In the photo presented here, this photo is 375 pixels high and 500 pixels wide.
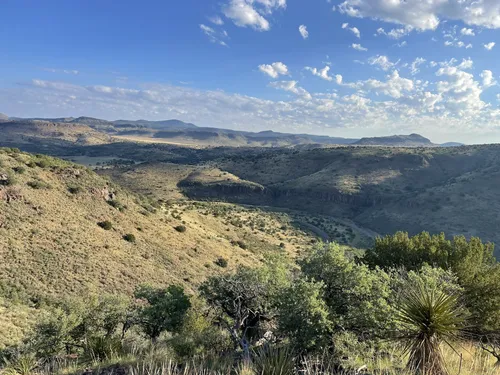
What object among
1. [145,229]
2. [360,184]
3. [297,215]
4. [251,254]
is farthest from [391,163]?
[145,229]

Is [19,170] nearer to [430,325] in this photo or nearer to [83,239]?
[83,239]

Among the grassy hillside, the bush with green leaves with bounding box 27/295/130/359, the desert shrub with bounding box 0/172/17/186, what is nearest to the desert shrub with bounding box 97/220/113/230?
the grassy hillside

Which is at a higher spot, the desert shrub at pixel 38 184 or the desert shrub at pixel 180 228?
the desert shrub at pixel 38 184

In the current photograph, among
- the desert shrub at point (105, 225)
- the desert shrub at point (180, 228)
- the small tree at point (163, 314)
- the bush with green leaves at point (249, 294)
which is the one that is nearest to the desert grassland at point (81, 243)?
the desert shrub at point (105, 225)

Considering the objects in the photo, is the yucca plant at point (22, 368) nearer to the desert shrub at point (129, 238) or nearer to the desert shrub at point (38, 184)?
the desert shrub at point (129, 238)

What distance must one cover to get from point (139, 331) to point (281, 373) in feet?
64.3

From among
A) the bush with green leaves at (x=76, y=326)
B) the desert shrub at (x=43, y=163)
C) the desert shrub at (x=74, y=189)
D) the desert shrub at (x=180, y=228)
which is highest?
the desert shrub at (x=43, y=163)

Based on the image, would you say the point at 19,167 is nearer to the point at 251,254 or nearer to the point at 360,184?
the point at 251,254

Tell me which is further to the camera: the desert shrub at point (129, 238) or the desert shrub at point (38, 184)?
the desert shrub at point (129, 238)

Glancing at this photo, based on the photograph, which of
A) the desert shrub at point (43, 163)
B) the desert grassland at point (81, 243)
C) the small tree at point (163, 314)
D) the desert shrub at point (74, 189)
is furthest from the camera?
the desert shrub at point (43, 163)

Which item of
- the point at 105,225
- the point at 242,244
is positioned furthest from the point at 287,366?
the point at 242,244

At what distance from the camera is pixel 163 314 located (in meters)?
21.2

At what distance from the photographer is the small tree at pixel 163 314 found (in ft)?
69.4

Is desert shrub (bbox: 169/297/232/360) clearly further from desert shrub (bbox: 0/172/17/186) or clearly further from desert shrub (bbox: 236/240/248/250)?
Result: desert shrub (bbox: 236/240/248/250)
